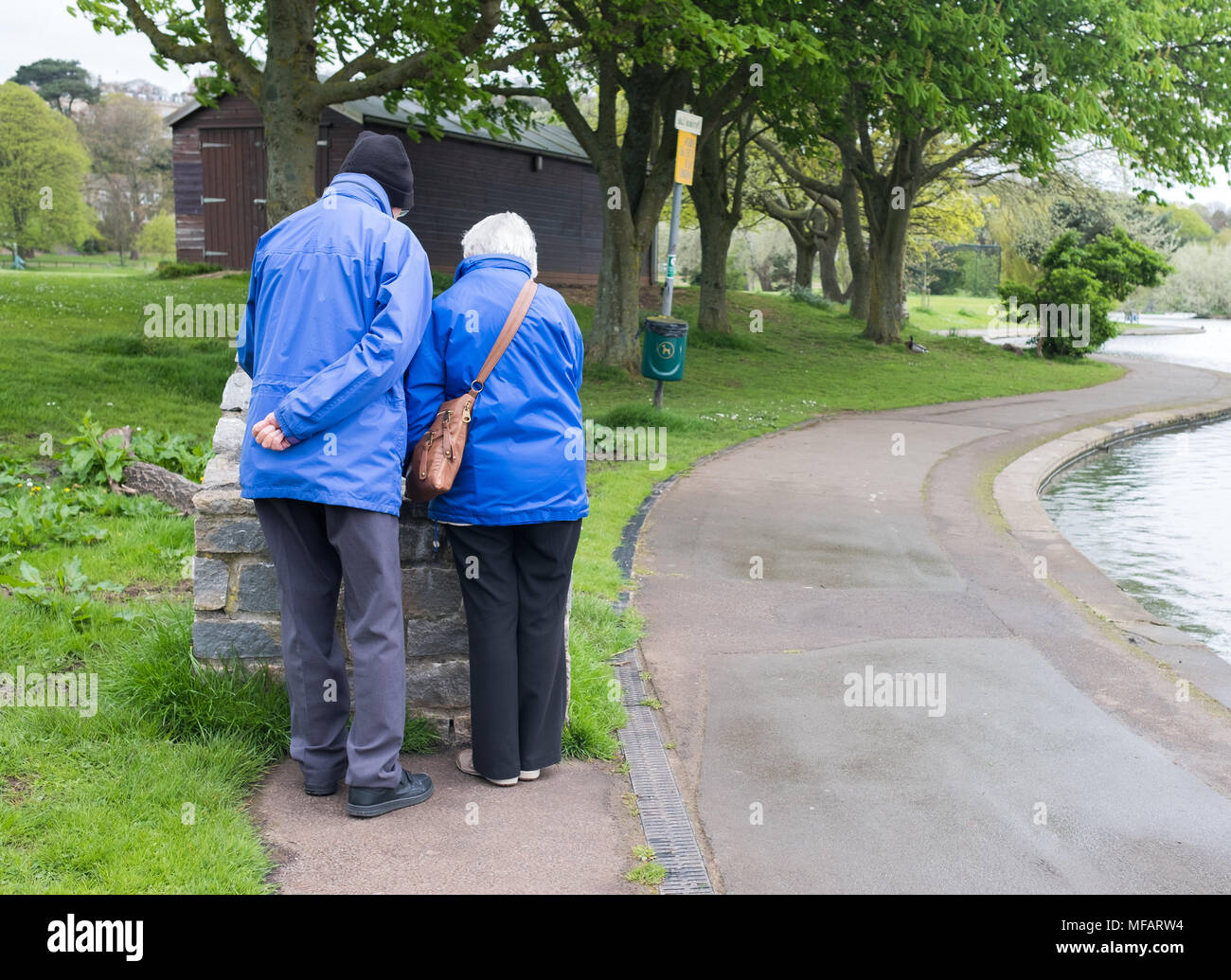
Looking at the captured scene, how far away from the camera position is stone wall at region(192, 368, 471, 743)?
411cm

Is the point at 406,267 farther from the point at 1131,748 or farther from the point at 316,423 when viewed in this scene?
the point at 1131,748

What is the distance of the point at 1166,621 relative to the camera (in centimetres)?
693

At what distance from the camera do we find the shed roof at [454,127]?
23984 millimetres

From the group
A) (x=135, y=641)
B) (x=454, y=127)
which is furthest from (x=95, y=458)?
(x=454, y=127)

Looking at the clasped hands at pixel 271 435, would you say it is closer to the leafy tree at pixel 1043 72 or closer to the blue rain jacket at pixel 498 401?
the blue rain jacket at pixel 498 401

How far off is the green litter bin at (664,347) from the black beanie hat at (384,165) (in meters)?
9.19

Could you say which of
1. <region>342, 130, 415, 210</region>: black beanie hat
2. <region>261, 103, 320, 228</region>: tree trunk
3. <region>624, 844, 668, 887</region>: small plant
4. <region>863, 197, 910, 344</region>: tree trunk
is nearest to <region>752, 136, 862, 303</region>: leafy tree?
<region>863, 197, 910, 344</region>: tree trunk

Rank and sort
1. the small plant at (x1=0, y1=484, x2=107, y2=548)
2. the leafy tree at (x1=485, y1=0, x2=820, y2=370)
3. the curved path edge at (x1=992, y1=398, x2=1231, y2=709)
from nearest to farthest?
the curved path edge at (x1=992, y1=398, x2=1231, y2=709) → the small plant at (x1=0, y1=484, x2=107, y2=548) → the leafy tree at (x1=485, y1=0, x2=820, y2=370)

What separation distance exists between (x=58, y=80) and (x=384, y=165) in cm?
9245

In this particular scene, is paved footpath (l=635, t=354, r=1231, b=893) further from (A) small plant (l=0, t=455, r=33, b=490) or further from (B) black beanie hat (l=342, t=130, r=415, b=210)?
(A) small plant (l=0, t=455, r=33, b=490)

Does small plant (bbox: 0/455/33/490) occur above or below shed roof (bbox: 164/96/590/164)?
below

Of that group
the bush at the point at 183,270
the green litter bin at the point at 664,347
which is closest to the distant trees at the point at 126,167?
A: the bush at the point at 183,270

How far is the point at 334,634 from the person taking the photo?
12.6ft

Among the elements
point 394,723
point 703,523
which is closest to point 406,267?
point 394,723
